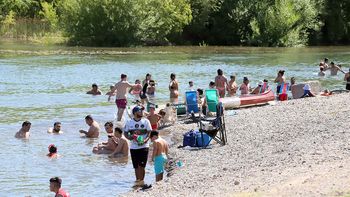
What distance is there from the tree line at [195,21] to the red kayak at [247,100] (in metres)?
43.5

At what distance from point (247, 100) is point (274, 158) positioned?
10.6 meters

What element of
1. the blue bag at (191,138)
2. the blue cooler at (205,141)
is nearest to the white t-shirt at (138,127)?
the blue cooler at (205,141)

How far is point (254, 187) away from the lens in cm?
1189

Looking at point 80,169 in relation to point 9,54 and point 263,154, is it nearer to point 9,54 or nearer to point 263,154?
point 263,154

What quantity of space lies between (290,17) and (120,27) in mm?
16981

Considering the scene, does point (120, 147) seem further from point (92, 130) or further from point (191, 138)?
point (92, 130)

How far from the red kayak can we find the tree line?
43535 mm

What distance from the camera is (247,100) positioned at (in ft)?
83.6

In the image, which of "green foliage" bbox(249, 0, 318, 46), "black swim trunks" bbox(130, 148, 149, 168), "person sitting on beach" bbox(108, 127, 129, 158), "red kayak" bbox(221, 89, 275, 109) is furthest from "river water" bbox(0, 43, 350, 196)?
A: "green foliage" bbox(249, 0, 318, 46)

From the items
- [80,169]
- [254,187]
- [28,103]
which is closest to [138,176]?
[80,169]

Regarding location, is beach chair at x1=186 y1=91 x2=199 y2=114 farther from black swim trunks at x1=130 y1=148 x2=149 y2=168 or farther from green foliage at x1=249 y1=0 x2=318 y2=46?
green foliage at x1=249 y1=0 x2=318 y2=46

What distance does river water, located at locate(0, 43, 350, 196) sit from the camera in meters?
16.6

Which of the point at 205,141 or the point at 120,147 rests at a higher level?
the point at 205,141

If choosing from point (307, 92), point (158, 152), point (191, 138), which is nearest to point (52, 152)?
point (191, 138)
